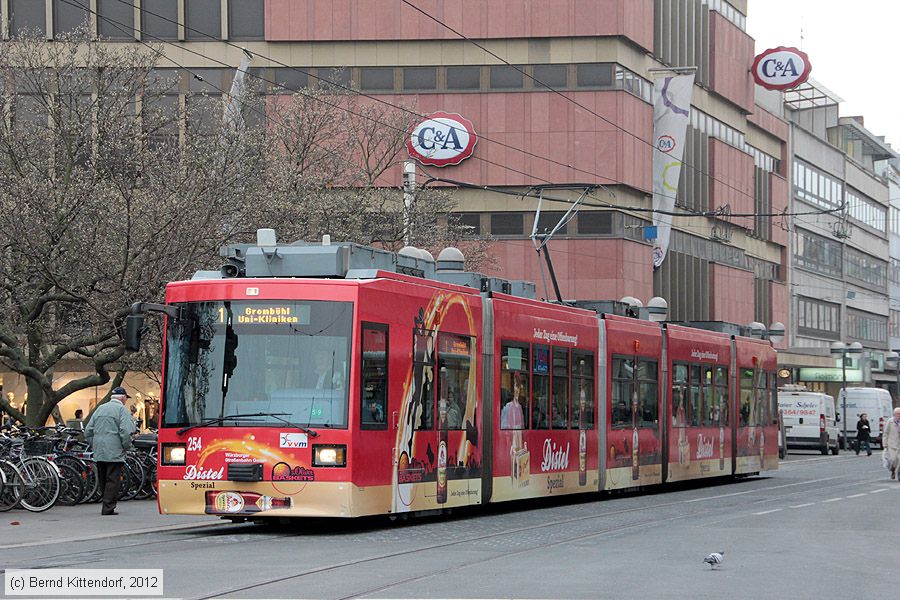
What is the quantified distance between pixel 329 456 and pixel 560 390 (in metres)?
7.11

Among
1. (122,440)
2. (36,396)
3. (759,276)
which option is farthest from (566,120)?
(122,440)

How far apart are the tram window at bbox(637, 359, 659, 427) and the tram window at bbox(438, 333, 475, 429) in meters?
7.47

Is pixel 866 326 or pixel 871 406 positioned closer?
pixel 871 406

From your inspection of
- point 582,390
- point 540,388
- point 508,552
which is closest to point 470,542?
point 508,552

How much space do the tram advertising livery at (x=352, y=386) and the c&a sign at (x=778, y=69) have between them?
5061 centimetres

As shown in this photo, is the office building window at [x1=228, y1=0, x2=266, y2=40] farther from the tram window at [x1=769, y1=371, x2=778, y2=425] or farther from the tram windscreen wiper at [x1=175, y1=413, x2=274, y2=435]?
the tram windscreen wiper at [x1=175, y1=413, x2=274, y2=435]

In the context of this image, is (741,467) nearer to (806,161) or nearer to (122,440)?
(122,440)

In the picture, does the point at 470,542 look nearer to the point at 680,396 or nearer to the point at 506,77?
the point at 680,396

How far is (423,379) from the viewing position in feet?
59.6

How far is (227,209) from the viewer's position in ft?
85.1

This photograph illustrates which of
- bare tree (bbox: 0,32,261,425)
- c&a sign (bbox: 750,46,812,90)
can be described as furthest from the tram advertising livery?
Result: c&a sign (bbox: 750,46,812,90)

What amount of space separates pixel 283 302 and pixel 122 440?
519cm

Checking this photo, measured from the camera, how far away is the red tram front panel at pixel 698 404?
28203 mm

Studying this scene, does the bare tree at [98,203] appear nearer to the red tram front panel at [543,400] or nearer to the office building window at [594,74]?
the red tram front panel at [543,400]
